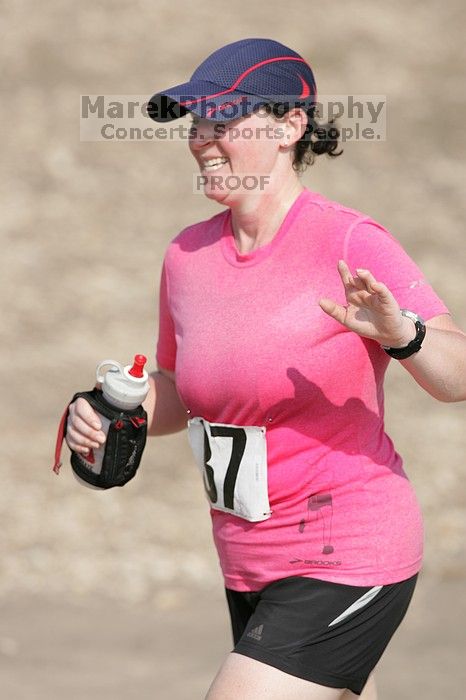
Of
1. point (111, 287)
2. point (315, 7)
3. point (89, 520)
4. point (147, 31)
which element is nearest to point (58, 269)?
point (111, 287)

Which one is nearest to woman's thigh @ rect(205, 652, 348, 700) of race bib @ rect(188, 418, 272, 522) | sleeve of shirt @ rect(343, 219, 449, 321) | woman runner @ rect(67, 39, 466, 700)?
woman runner @ rect(67, 39, 466, 700)

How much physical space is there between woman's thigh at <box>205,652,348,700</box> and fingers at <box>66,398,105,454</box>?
0.61 m

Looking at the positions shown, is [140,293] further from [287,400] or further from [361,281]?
[361,281]

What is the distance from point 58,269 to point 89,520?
113 inches

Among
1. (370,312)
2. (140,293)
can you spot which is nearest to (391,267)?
(370,312)

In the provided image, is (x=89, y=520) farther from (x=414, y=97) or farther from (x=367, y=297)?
(x=414, y=97)

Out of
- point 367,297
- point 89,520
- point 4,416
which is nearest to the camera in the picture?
point 367,297

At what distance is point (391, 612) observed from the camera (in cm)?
302

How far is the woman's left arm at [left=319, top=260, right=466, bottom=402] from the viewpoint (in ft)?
8.55

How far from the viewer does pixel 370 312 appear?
2.67 metres

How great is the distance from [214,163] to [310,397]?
622 mm

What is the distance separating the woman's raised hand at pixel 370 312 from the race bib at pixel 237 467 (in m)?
0.44

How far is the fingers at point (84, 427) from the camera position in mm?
3035

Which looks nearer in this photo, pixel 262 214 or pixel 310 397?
pixel 310 397
